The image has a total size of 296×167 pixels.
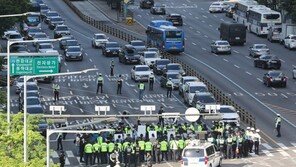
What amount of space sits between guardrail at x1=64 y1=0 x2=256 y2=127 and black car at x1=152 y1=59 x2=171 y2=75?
1.92 metres

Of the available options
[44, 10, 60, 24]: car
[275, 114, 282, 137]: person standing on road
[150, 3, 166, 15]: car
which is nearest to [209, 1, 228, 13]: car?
[150, 3, 166, 15]: car

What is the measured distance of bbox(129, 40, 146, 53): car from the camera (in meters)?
130

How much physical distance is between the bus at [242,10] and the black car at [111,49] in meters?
28.0

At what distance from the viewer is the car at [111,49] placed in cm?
13050

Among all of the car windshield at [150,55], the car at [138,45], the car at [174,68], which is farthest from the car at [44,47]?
the car at [174,68]

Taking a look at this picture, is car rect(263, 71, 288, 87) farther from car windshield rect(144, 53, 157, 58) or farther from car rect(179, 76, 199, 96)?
car windshield rect(144, 53, 157, 58)

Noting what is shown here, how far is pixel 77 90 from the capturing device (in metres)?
112

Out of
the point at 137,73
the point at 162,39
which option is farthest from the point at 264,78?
the point at 162,39

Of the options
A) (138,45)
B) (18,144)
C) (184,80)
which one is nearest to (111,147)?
(18,144)

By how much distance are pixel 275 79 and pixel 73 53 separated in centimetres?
2445

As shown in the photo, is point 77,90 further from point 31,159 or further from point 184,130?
point 31,159

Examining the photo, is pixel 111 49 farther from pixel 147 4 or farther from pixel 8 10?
pixel 147 4

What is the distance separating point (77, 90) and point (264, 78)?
53.7 feet

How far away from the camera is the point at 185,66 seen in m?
120
